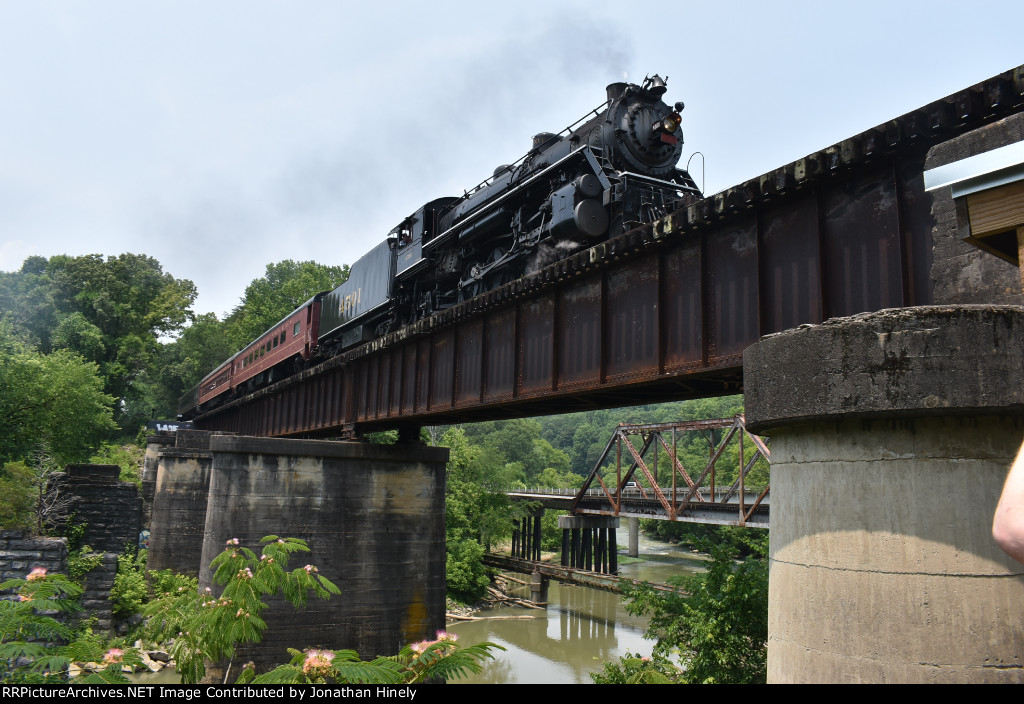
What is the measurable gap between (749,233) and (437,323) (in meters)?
8.86

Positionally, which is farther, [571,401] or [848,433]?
[571,401]

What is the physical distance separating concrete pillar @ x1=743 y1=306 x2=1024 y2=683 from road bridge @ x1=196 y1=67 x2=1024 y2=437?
2666 mm

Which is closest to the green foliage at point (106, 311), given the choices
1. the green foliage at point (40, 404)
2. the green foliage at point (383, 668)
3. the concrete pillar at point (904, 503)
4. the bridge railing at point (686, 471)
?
the green foliage at point (40, 404)

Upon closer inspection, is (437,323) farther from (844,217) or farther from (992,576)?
(992,576)

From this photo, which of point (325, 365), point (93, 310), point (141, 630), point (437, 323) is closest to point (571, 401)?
point (437, 323)

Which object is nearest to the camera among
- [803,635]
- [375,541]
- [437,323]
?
[803,635]

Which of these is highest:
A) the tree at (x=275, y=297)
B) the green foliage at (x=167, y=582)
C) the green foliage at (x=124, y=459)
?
the tree at (x=275, y=297)

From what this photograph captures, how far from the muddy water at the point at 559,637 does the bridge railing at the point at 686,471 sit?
4961 millimetres

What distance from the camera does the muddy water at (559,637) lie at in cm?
2567

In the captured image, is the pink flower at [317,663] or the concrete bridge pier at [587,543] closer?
the pink flower at [317,663]

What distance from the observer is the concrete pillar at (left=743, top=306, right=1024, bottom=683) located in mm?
3381

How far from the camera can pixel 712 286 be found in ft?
31.2

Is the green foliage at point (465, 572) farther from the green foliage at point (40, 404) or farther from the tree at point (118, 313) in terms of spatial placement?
the tree at point (118, 313)

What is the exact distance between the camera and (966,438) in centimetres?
354
